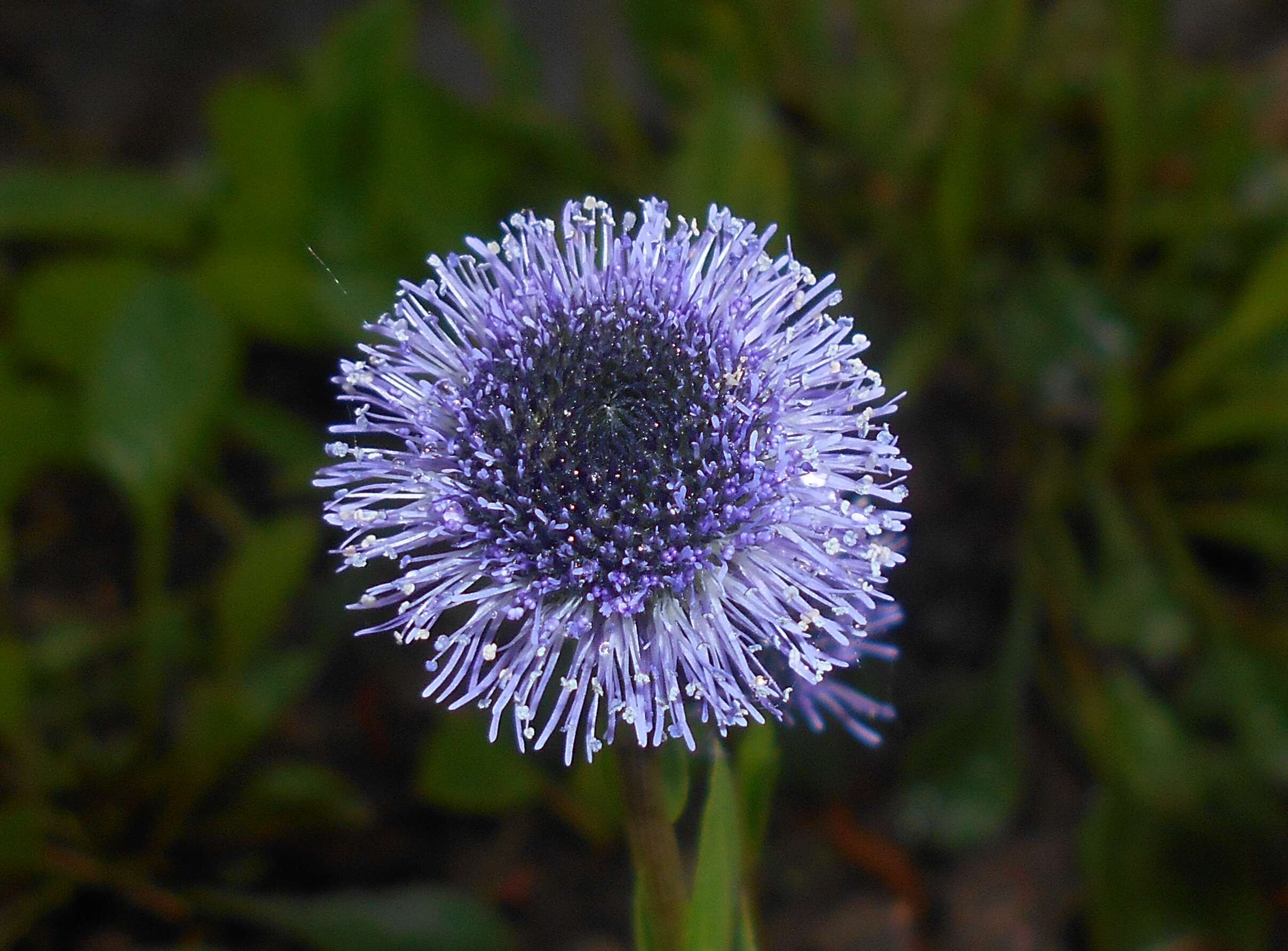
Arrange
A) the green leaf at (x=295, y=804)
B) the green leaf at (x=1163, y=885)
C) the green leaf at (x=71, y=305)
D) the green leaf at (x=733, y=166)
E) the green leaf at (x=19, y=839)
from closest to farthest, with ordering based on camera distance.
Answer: the green leaf at (x=19, y=839)
the green leaf at (x=1163, y=885)
the green leaf at (x=295, y=804)
the green leaf at (x=733, y=166)
the green leaf at (x=71, y=305)

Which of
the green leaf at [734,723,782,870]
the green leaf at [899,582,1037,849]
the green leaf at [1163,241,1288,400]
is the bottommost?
the green leaf at [734,723,782,870]

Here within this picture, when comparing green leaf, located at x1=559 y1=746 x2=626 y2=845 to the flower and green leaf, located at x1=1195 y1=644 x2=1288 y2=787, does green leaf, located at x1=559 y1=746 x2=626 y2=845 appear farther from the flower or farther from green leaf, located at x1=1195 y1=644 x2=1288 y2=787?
green leaf, located at x1=1195 y1=644 x2=1288 y2=787

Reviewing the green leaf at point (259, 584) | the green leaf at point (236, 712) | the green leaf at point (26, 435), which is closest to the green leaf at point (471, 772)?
the green leaf at point (236, 712)

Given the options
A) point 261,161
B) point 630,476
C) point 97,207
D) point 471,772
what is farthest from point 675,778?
point 97,207

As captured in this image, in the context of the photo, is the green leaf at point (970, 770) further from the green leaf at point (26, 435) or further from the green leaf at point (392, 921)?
the green leaf at point (26, 435)

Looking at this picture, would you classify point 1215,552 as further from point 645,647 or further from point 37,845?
point 37,845

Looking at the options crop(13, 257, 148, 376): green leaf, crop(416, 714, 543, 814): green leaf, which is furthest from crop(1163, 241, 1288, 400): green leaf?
crop(13, 257, 148, 376): green leaf
